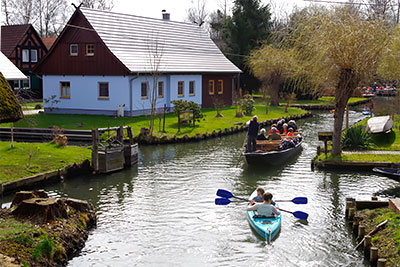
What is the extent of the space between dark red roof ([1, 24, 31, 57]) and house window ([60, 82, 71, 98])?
15730 mm

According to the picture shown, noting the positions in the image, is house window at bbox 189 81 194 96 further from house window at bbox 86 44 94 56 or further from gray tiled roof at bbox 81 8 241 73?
house window at bbox 86 44 94 56

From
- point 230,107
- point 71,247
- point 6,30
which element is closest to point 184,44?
point 230,107

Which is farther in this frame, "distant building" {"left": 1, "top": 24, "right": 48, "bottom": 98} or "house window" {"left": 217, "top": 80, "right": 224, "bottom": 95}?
"distant building" {"left": 1, "top": 24, "right": 48, "bottom": 98}

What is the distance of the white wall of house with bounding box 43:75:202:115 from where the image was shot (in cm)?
3528

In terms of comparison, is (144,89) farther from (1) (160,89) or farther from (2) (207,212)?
(2) (207,212)

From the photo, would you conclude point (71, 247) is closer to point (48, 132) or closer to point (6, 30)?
point (48, 132)

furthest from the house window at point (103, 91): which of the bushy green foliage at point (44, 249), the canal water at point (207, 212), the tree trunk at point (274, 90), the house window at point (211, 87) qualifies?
the bushy green foliage at point (44, 249)

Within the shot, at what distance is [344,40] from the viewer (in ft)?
70.1

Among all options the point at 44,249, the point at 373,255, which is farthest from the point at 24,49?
the point at 373,255

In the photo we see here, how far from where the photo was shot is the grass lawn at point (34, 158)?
19344 millimetres

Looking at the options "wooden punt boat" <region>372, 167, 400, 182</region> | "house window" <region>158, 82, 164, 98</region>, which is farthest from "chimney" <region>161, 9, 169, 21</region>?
"wooden punt boat" <region>372, 167, 400, 182</region>

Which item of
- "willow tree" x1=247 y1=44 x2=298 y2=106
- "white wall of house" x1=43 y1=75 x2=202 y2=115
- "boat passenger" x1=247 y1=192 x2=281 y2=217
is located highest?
"willow tree" x1=247 y1=44 x2=298 y2=106

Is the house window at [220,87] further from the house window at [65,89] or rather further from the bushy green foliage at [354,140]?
the bushy green foliage at [354,140]

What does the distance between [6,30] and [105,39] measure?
21.7 metres
